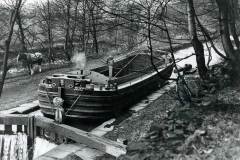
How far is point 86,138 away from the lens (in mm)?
9617

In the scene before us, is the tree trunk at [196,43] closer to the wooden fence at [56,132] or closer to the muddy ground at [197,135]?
the muddy ground at [197,135]

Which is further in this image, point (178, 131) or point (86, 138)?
point (86, 138)

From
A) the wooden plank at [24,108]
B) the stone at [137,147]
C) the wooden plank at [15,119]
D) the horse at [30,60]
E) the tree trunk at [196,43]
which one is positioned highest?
the tree trunk at [196,43]

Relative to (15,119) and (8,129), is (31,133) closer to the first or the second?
(15,119)

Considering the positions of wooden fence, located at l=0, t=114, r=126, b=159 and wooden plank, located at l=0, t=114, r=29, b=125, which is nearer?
wooden fence, located at l=0, t=114, r=126, b=159

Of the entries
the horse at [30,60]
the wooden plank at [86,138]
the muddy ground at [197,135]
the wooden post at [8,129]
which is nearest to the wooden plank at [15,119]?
the wooden post at [8,129]

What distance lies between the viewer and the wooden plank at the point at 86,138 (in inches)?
331

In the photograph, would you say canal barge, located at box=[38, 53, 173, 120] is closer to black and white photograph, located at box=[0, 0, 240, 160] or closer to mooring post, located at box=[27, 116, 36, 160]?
black and white photograph, located at box=[0, 0, 240, 160]

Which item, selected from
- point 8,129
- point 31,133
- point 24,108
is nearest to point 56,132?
point 31,133

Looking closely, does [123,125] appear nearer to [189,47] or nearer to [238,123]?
[238,123]

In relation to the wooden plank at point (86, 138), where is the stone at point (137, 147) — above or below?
above

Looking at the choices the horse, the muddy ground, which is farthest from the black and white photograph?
the horse

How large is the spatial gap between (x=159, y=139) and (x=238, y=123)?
1.57 metres

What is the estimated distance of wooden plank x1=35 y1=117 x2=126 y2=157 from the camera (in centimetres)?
841
